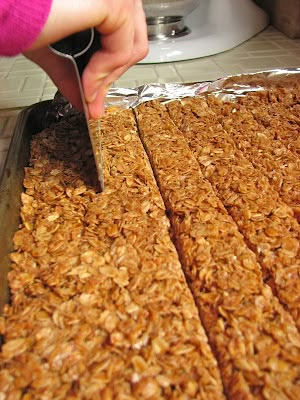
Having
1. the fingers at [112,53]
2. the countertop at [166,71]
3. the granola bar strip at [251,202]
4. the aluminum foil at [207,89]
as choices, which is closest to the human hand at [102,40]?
the fingers at [112,53]

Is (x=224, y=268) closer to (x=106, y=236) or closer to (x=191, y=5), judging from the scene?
(x=106, y=236)

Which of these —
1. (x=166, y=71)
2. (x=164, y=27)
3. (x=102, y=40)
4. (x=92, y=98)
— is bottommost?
(x=166, y=71)

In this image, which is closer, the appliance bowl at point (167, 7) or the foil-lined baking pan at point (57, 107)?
the foil-lined baking pan at point (57, 107)

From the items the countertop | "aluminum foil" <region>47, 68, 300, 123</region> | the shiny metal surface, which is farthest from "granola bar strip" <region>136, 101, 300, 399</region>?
the shiny metal surface

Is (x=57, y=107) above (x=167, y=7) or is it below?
below

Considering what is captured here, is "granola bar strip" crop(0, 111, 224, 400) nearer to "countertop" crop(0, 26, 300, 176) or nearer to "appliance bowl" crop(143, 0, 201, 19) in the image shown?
"countertop" crop(0, 26, 300, 176)

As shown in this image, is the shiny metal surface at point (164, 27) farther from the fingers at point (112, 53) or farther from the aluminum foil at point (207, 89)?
the fingers at point (112, 53)

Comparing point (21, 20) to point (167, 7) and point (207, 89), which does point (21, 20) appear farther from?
point (167, 7)

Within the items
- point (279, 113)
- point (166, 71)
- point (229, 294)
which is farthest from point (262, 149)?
point (166, 71)
